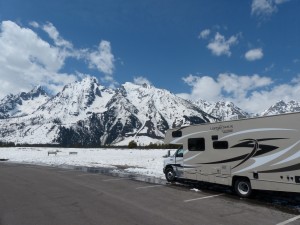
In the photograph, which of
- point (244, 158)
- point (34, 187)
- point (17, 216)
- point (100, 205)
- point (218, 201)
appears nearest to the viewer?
point (17, 216)

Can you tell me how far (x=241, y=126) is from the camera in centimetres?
1482

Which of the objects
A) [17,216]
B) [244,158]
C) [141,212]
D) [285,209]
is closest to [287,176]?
[285,209]

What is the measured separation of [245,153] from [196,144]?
3057 millimetres

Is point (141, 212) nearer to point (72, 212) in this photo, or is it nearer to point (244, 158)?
point (72, 212)

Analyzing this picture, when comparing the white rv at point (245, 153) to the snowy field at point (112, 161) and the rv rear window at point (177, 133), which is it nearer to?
the rv rear window at point (177, 133)

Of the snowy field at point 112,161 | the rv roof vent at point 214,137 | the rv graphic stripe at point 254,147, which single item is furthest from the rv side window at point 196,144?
the snowy field at point 112,161

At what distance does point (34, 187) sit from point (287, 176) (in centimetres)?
1107

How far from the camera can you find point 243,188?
1458 centimetres

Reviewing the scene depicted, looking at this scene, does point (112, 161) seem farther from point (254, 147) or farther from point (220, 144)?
point (254, 147)

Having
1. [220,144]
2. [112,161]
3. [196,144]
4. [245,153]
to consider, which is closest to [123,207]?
[245,153]

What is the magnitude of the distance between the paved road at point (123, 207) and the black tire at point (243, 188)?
1.99ft

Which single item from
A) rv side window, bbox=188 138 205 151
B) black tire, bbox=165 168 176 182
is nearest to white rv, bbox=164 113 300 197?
rv side window, bbox=188 138 205 151

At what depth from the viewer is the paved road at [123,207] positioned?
10.2 m

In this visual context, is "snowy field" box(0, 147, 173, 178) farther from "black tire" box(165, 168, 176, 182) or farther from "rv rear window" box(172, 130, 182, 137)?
"rv rear window" box(172, 130, 182, 137)
